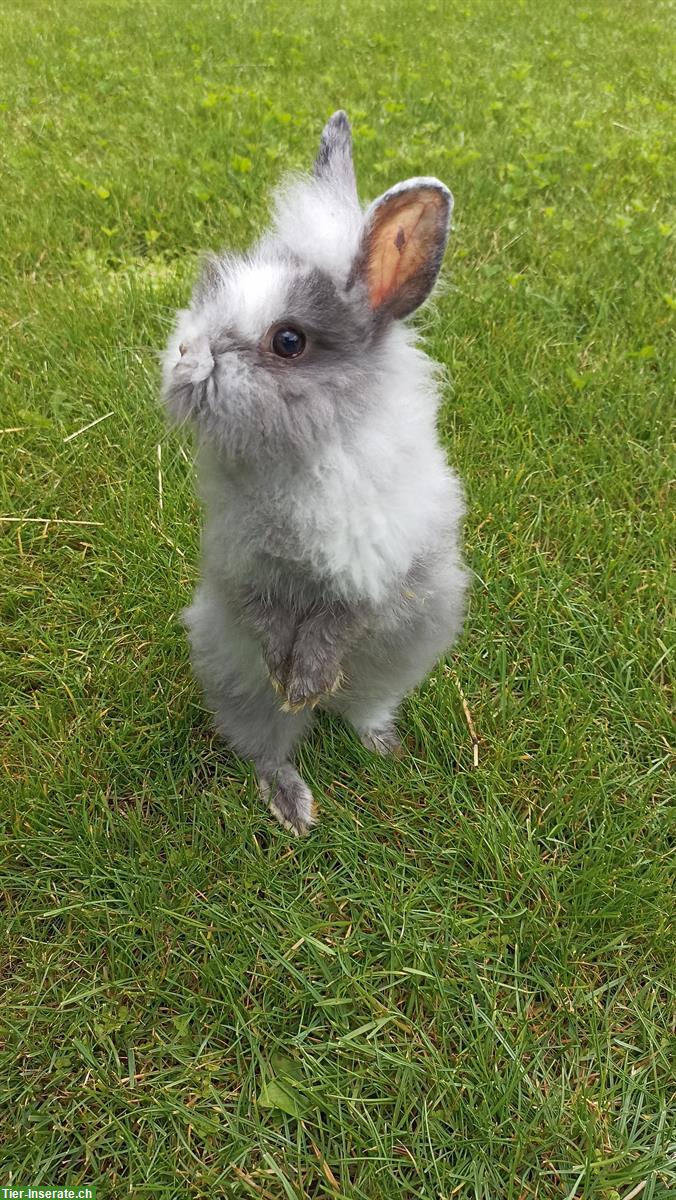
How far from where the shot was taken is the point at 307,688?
1.83m

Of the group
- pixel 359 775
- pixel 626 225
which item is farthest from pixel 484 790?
pixel 626 225

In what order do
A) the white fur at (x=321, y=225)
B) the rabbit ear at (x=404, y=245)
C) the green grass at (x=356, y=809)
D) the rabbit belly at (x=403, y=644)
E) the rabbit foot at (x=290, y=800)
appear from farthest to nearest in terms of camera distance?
the rabbit foot at (x=290, y=800) < the rabbit belly at (x=403, y=644) < the green grass at (x=356, y=809) < the white fur at (x=321, y=225) < the rabbit ear at (x=404, y=245)

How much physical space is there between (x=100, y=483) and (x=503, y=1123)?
2.36 m

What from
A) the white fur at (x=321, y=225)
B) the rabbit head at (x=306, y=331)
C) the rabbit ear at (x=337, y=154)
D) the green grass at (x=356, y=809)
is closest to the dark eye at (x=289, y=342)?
the rabbit head at (x=306, y=331)

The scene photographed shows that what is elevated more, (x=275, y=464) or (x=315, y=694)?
(x=275, y=464)

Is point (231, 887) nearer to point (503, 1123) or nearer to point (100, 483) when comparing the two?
point (503, 1123)

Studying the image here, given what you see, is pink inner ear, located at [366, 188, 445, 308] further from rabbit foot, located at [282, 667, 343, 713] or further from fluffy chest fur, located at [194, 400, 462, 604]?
rabbit foot, located at [282, 667, 343, 713]

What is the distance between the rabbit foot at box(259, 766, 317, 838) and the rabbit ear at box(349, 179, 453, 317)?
1.30m

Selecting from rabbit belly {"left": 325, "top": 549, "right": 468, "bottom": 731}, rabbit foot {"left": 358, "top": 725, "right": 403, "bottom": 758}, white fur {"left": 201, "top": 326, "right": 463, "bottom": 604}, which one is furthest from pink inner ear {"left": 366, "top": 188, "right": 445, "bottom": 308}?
rabbit foot {"left": 358, "top": 725, "right": 403, "bottom": 758}

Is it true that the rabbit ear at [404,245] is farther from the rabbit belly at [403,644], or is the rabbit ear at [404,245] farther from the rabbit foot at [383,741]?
the rabbit foot at [383,741]

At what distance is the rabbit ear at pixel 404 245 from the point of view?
1497 millimetres

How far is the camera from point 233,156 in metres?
4.68

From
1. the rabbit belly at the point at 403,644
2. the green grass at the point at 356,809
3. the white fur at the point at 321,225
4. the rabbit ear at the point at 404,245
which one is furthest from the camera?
the rabbit belly at the point at 403,644

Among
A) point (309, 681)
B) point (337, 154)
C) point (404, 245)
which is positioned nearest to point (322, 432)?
point (404, 245)
